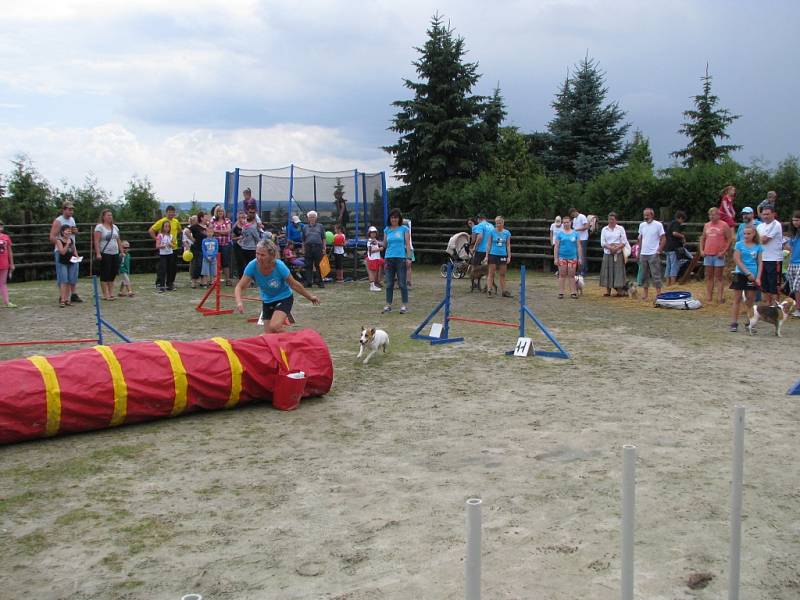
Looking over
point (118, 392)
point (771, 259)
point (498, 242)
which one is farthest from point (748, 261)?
point (118, 392)

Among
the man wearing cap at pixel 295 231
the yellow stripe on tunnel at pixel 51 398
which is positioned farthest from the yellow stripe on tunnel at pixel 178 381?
the man wearing cap at pixel 295 231

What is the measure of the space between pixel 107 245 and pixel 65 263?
3.12 ft

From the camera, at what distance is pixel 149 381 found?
6770mm

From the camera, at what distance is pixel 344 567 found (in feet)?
13.1

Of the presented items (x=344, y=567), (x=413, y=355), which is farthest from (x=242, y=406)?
(x=344, y=567)

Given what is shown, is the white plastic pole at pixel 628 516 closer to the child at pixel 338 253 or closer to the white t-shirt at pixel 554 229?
the white t-shirt at pixel 554 229

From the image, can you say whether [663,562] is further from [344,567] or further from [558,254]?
[558,254]

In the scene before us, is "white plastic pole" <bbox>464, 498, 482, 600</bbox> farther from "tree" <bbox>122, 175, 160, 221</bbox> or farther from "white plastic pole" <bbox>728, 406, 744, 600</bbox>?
"tree" <bbox>122, 175, 160, 221</bbox>

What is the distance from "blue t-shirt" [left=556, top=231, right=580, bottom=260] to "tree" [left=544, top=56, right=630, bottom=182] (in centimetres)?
1978

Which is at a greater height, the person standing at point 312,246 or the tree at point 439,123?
the tree at point 439,123

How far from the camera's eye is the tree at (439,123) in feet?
100

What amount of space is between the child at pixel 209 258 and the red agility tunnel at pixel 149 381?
11.0 m

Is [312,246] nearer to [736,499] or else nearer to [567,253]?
[567,253]

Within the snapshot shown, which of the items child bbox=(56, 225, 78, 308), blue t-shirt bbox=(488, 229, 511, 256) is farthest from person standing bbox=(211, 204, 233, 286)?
blue t-shirt bbox=(488, 229, 511, 256)
